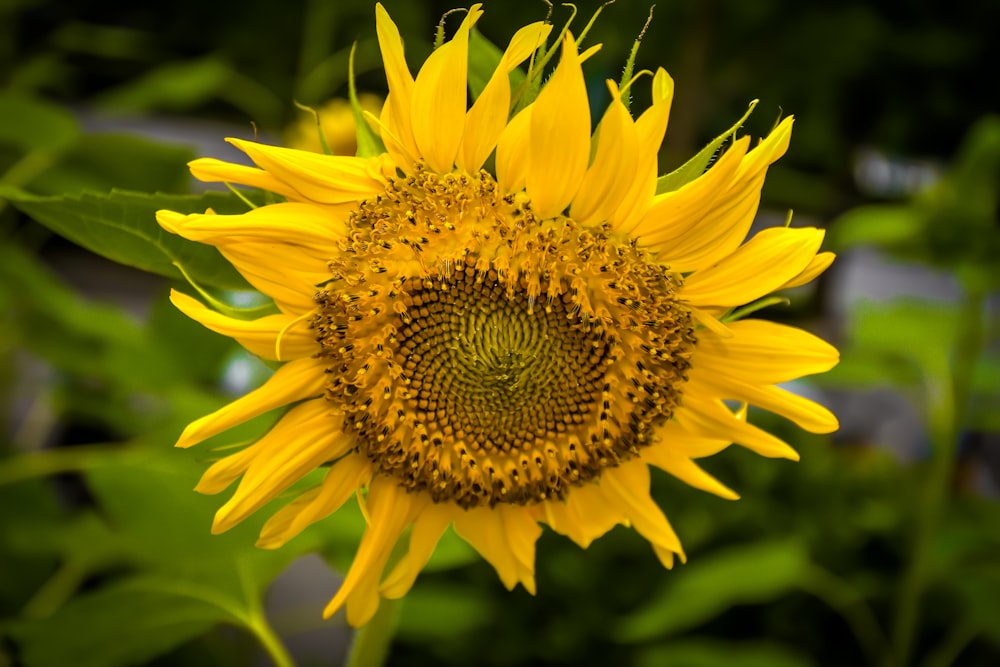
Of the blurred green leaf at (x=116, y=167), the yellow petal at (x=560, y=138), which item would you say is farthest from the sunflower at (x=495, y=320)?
the blurred green leaf at (x=116, y=167)

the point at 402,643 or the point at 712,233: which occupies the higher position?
the point at 712,233

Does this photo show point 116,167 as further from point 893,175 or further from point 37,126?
point 893,175

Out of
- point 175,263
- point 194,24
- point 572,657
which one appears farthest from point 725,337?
Answer: point 194,24

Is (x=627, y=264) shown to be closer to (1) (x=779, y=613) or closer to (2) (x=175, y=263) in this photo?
(2) (x=175, y=263)

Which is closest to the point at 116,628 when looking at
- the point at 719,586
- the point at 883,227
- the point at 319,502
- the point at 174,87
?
the point at 319,502

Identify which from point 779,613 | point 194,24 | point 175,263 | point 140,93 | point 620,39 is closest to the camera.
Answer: point 175,263
